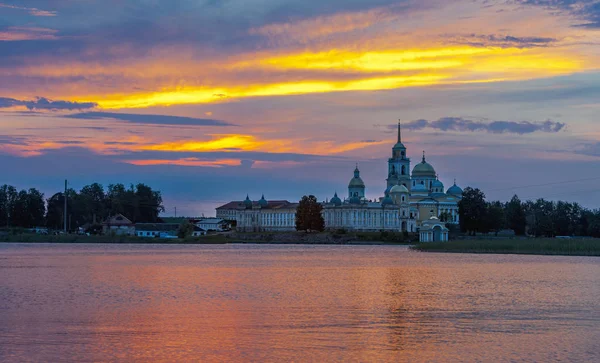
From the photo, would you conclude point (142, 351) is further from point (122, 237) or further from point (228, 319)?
point (122, 237)

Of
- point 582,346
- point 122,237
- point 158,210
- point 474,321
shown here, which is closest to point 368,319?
point 474,321

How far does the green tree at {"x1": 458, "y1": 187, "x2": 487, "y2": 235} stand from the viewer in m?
151

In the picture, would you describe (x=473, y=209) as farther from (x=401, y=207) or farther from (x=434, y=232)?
(x=401, y=207)

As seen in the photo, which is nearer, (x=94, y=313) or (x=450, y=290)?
(x=94, y=313)

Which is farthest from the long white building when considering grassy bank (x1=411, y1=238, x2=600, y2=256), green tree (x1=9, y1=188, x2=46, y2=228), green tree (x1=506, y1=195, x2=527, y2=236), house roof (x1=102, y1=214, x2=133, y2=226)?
grassy bank (x1=411, y1=238, x2=600, y2=256)

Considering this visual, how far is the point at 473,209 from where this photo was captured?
496 ft

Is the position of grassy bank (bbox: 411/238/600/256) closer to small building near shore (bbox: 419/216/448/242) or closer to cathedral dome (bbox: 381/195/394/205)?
small building near shore (bbox: 419/216/448/242)

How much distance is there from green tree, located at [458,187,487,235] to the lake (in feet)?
317

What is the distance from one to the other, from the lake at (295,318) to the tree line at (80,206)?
4375 inches

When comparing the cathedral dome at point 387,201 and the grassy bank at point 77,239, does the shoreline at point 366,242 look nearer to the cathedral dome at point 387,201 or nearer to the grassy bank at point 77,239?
the grassy bank at point 77,239

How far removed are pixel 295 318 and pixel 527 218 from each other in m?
152

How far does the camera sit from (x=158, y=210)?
634 ft

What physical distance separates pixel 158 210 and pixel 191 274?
138 meters

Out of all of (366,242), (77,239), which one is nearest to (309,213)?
(366,242)
